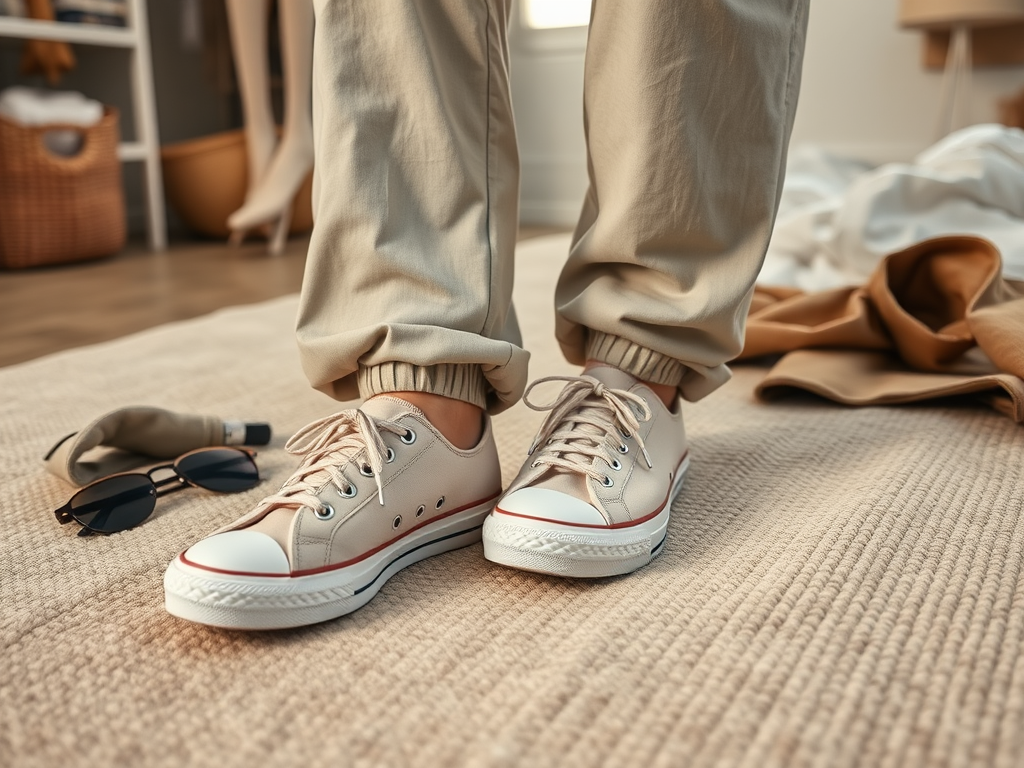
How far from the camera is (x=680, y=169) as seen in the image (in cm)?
→ 62

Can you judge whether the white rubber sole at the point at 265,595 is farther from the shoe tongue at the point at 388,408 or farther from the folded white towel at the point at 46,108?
the folded white towel at the point at 46,108

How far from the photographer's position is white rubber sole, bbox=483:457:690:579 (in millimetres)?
551

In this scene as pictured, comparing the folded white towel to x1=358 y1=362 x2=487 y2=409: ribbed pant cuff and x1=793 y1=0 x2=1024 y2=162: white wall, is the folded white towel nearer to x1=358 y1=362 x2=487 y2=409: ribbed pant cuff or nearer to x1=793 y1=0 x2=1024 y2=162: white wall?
x1=358 y1=362 x2=487 y2=409: ribbed pant cuff

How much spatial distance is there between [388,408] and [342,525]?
9cm

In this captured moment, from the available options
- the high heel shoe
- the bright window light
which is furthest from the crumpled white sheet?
the bright window light

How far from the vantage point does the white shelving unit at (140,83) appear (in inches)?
92.8

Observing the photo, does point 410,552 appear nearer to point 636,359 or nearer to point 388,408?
point 388,408

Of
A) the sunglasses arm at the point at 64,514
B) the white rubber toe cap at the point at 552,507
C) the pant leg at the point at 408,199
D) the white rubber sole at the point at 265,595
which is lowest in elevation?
the sunglasses arm at the point at 64,514

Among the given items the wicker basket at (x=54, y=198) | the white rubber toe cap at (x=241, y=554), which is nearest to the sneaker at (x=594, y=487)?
the white rubber toe cap at (x=241, y=554)

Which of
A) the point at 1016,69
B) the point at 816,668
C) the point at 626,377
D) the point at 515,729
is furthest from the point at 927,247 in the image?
the point at 1016,69

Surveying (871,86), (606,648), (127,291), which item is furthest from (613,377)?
(871,86)

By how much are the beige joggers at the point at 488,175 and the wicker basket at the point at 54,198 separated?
5.94 ft

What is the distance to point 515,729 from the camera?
42 cm

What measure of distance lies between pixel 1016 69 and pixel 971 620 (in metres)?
2.71
